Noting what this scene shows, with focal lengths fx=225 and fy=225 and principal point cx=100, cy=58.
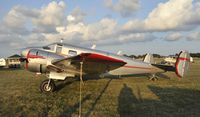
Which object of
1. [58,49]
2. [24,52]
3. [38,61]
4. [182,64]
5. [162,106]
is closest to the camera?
[162,106]

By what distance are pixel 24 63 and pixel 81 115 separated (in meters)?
5.98

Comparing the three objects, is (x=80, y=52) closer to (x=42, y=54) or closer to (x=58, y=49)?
(x=58, y=49)

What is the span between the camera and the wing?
992cm

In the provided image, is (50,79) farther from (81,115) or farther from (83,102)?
(81,115)

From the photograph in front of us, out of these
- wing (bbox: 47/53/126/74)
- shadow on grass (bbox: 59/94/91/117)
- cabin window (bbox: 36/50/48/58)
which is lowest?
shadow on grass (bbox: 59/94/91/117)

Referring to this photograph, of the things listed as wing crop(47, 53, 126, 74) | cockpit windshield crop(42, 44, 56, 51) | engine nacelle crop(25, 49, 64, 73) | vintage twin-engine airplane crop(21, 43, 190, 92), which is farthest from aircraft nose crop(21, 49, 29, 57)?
wing crop(47, 53, 126, 74)

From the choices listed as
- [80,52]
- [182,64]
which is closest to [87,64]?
[80,52]

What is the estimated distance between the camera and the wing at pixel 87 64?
32.5 ft

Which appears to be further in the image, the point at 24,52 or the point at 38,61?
the point at 24,52

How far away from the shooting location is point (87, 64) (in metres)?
10.8

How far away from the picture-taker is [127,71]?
13.1 m

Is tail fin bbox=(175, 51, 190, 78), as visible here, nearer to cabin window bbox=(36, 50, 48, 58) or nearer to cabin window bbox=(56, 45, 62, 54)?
cabin window bbox=(56, 45, 62, 54)

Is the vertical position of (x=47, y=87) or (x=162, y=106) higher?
(x=47, y=87)

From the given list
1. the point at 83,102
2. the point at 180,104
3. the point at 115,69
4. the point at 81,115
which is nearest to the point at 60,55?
the point at 115,69
